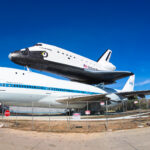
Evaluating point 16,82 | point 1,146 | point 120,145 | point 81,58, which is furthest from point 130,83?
point 1,146

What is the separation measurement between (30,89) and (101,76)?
1695 centimetres

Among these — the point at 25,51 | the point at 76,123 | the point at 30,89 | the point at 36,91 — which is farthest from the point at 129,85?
the point at 76,123

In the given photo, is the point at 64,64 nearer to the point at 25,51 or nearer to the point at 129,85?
the point at 25,51

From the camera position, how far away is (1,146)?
5.72m

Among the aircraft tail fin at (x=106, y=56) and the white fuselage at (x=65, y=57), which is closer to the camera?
the white fuselage at (x=65, y=57)

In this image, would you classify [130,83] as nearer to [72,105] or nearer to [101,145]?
[72,105]

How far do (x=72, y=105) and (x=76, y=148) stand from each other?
58.5 feet

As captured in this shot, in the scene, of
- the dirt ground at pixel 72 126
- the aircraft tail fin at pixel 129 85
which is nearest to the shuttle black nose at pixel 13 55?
the dirt ground at pixel 72 126

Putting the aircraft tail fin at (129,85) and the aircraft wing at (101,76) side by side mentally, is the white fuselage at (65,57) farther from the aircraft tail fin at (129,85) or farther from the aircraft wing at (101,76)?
the aircraft tail fin at (129,85)

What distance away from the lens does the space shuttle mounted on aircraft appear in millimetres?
22328

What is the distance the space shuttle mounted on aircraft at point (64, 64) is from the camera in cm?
2233

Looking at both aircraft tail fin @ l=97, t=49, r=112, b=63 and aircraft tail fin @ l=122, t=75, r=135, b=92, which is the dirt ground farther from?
aircraft tail fin @ l=97, t=49, r=112, b=63

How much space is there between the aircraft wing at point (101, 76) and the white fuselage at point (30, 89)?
779 centimetres

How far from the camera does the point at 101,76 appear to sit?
103 feet
